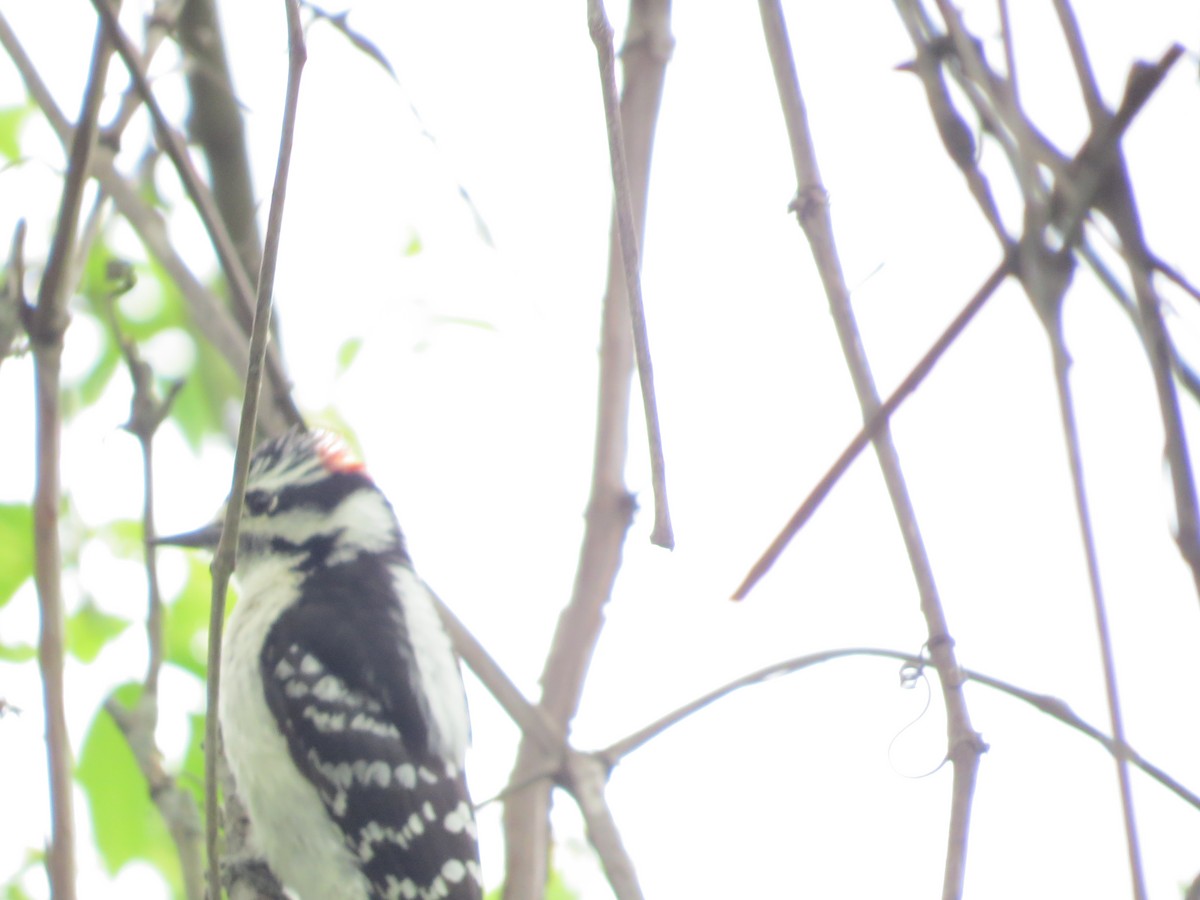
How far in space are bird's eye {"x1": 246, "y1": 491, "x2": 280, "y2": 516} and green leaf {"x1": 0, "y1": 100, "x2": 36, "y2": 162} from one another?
1362 millimetres

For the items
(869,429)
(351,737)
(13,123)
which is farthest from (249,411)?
(13,123)

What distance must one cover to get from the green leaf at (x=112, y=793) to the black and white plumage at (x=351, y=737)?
0.88ft

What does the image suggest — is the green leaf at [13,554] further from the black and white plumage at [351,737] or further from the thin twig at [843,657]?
the thin twig at [843,657]

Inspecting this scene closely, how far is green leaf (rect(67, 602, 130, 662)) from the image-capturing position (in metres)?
4.10

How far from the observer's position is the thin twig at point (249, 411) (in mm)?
1705

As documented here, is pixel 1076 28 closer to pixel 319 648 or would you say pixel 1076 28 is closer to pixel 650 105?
pixel 650 105

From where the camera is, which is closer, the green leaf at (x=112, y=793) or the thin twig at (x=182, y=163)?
the thin twig at (x=182, y=163)

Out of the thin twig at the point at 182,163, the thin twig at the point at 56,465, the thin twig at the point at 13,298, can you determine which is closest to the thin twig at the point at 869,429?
the thin twig at the point at 56,465

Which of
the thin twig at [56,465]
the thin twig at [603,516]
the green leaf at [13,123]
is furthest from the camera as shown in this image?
the green leaf at [13,123]

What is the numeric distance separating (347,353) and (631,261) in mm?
3835

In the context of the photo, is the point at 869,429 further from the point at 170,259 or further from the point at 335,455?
the point at 335,455

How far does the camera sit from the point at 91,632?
162 inches

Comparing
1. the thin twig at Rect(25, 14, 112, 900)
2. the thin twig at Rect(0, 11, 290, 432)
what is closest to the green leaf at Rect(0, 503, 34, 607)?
the thin twig at Rect(0, 11, 290, 432)

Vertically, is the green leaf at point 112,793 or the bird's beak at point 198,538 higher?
the bird's beak at point 198,538
